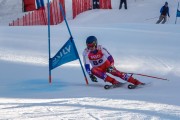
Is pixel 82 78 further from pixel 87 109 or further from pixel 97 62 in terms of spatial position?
pixel 87 109

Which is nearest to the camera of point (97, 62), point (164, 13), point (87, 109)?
point (87, 109)

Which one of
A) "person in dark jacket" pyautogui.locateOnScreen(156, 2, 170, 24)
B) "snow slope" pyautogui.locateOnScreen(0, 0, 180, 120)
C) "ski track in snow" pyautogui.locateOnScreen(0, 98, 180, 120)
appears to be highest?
"ski track in snow" pyautogui.locateOnScreen(0, 98, 180, 120)

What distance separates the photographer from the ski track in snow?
5.84 metres

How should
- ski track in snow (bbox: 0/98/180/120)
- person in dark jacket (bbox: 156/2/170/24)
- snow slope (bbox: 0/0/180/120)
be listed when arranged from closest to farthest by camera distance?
ski track in snow (bbox: 0/98/180/120)
snow slope (bbox: 0/0/180/120)
person in dark jacket (bbox: 156/2/170/24)

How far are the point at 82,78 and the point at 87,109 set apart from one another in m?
3.96

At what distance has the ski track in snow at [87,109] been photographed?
19.2 ft

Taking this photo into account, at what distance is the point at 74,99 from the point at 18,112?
4.34 feet

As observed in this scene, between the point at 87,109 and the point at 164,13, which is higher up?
the point at 87,109

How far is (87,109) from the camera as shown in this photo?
6359mm

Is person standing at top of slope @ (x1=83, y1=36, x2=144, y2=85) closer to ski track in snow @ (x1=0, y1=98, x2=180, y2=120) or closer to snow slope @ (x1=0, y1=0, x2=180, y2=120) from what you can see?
snow slope @ (x1=0, y1=0, x2=180, y2=120)

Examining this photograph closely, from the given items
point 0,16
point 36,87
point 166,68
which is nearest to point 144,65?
point 166,68

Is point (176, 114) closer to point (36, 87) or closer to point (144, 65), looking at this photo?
point (36, 87)

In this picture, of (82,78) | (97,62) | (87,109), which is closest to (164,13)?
(82,78)

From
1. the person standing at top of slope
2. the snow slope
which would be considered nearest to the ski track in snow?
the snow slope
